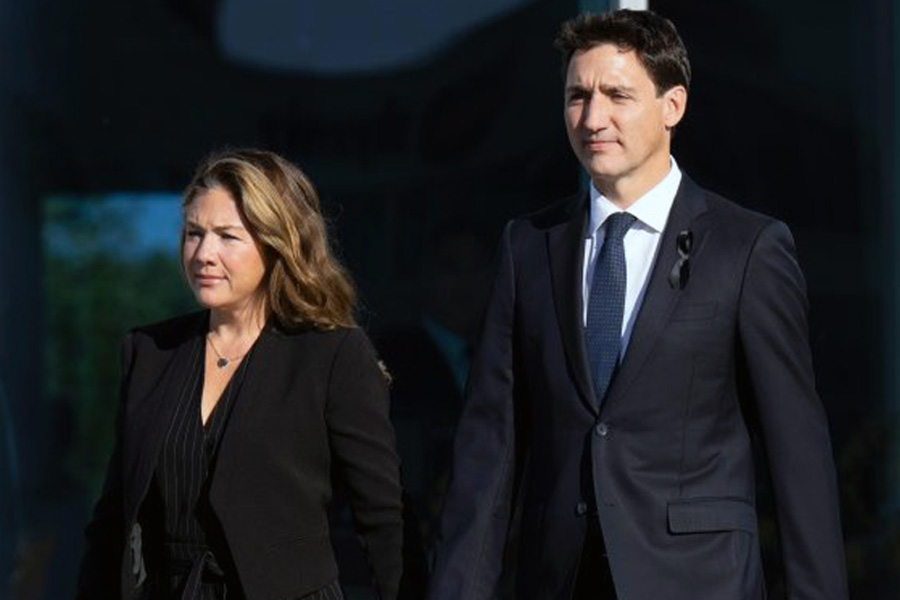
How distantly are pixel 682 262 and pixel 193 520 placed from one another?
1.09m

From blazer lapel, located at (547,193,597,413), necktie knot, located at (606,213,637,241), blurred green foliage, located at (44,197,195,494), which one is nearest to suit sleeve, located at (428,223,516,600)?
blazer lapel, located at (547,193,597,413)

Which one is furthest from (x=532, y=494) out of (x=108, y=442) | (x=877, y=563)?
(x=108, y=442)

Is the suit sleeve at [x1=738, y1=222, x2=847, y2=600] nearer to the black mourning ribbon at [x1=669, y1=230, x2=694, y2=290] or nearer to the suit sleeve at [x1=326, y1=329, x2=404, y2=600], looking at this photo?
the black mourning ribbon at [x1=669, y1=230, x2=694, y2=290]

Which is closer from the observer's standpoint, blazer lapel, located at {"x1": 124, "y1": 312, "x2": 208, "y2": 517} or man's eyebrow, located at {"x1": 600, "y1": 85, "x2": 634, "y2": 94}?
man's eyebrow, located at {"x1": 600, "y1": 85, "x2": 634, "y2": 94}

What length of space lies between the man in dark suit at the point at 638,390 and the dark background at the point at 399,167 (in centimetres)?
216

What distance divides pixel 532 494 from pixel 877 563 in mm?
2444

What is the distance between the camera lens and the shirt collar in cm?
379

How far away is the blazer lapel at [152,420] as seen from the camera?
3.96m

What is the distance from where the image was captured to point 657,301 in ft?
12.1

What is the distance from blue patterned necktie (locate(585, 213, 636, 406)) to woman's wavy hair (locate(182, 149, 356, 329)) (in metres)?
0.65

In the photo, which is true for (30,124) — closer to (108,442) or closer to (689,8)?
(108,442)

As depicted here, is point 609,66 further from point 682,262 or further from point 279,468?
point 279,468

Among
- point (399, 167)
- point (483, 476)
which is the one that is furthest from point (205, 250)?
point (399, 167)

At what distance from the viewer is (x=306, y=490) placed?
3.99 meters
